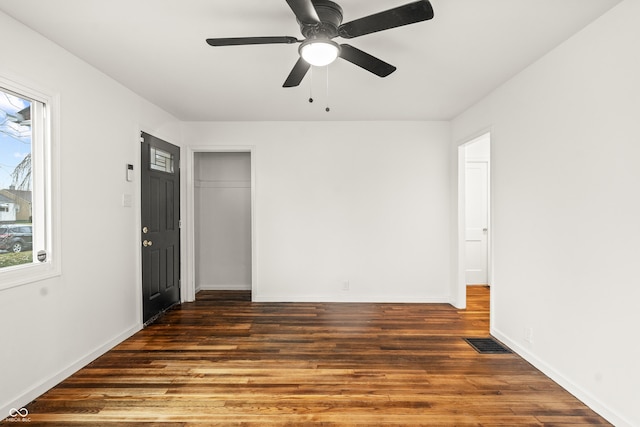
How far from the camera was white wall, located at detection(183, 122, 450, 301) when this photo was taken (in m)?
4.49

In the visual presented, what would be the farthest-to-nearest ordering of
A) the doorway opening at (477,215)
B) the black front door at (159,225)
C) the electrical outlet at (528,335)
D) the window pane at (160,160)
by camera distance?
the doorway opening at (477,215) → the window pane at (160,160) → the black front door at (159,225) → the electrical outlet at (528,335)

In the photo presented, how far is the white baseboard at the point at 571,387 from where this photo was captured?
1.97 metres

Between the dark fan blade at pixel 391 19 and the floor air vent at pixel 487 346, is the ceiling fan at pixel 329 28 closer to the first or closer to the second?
the dark fan blade at pixel 391 19

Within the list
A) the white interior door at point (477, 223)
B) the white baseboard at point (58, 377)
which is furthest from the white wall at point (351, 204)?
the white baseboard at point (58, 377)

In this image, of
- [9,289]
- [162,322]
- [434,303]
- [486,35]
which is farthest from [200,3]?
[434,303]

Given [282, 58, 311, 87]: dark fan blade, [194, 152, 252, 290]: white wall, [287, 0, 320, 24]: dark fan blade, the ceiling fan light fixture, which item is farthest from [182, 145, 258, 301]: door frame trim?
[287, 0, 320, 24]: dark fan blade

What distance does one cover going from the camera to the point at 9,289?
2.07 metres

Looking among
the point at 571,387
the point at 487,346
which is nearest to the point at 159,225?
the point at 487,346

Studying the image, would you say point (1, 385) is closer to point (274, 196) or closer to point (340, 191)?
point (274, 196)

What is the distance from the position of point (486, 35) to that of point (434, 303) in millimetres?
3322

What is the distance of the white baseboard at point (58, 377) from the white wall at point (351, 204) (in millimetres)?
1839

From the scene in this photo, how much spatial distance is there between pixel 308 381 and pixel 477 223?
13.9 feet

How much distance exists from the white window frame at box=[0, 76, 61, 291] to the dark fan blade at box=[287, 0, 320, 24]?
1945mm

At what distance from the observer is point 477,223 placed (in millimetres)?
5492
